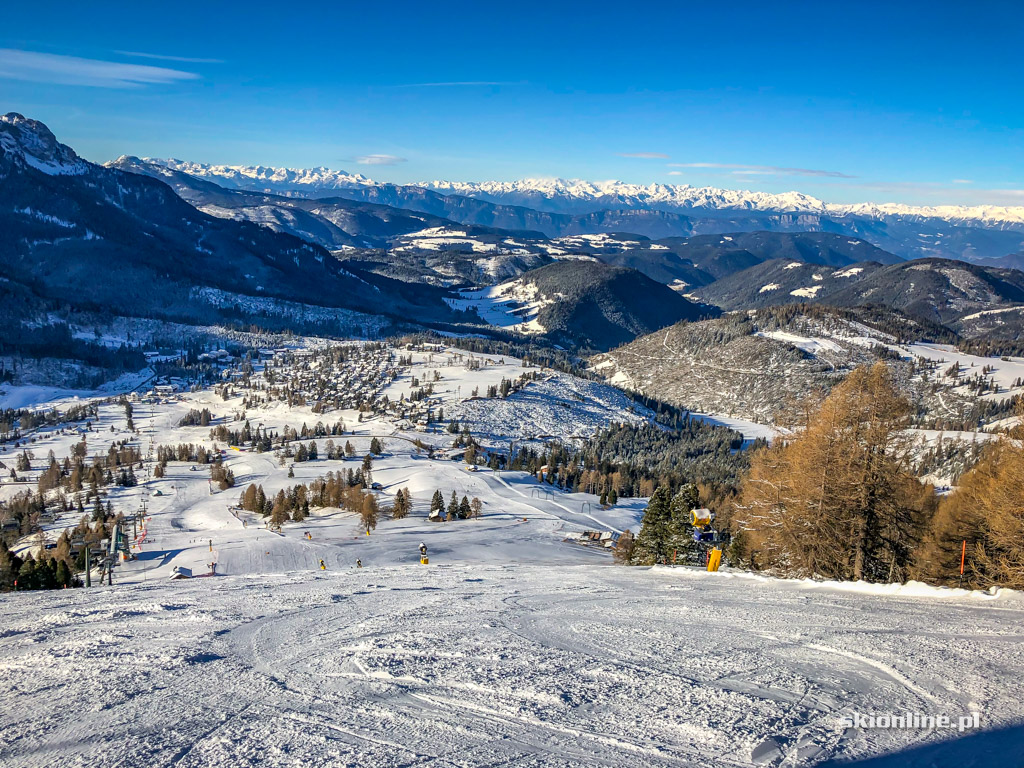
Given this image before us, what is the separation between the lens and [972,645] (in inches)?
517

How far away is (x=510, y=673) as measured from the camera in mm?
11469

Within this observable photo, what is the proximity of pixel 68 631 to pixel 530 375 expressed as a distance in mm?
164912

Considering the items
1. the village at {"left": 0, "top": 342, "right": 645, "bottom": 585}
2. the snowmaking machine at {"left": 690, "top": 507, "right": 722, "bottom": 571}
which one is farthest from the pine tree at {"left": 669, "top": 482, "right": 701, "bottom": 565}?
the village at {"left": 0, "top": 342, "right": 645, "bottom": 585}

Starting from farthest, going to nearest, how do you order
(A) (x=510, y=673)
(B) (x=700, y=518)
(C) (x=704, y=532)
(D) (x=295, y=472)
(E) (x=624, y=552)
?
1. (D) (x=295, y=472)
2. (E) (x=624, y=552)
3. (C) (x=704, y=532)
4. (B) (x=700, y=518)
5. (A) (x=510, y=673)

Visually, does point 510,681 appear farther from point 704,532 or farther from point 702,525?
point 704,532

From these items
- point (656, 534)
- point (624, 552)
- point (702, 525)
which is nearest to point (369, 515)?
point (624, 552)

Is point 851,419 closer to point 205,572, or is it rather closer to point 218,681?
point 218,681

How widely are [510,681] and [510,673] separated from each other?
15.5 inches

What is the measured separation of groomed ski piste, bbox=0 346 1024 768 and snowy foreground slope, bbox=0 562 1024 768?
0.16 feet

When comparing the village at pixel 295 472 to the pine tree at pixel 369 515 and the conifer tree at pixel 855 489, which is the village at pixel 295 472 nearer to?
the pine tree at pixel 369 515

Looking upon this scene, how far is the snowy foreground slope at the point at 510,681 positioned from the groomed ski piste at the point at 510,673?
5 centimetres

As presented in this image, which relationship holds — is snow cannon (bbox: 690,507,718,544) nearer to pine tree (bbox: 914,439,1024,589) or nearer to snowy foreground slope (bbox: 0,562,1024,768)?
pine tree (bbox: 914,439,1024,589)

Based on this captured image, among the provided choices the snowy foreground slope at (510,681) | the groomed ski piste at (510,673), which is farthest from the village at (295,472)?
the snowy foreground slope at (510,681)

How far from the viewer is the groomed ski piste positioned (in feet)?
29.1
